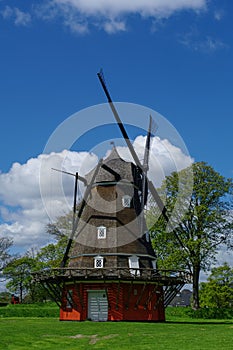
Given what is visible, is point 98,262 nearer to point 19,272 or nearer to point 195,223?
point 195,223

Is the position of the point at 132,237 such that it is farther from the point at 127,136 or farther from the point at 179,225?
the point at 179,225

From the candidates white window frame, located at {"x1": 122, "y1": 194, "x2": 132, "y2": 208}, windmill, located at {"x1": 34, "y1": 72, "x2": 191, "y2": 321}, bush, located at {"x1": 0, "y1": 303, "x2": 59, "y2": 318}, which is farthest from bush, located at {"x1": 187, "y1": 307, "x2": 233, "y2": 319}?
white window frame, located at {"x1": 122, "y1": 194, "x2": 132, "y2": 208}

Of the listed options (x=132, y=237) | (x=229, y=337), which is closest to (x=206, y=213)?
(x=132, y=237)

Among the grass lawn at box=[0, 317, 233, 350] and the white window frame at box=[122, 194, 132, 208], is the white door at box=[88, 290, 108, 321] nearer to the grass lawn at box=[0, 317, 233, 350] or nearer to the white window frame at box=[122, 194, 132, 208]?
the white window frame at box=[122, 194, 132, 208]

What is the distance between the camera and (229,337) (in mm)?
16891

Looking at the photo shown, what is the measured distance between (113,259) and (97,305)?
8.82ft

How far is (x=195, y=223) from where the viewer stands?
36031 millimetres

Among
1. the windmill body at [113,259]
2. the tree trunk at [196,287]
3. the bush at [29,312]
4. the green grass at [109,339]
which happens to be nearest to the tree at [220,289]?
the tree trunk at [196,287]

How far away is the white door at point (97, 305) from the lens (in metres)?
26.8

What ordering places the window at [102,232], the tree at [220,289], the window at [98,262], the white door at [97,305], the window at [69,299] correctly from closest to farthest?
the white door at [97,305], the window at [98,262], the window at [69,299], the window at [102,232], the tree at [220,289]

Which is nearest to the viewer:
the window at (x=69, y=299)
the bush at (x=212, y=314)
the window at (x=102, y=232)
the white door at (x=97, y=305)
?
the white door at (x=97, y=305)

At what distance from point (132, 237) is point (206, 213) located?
9558 millimetres

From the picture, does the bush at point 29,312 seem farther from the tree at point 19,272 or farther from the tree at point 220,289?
the tree at point 19,272

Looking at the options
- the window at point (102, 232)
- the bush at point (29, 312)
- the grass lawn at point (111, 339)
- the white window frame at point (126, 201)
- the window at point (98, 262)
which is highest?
the white window frame at point (126, 201)
